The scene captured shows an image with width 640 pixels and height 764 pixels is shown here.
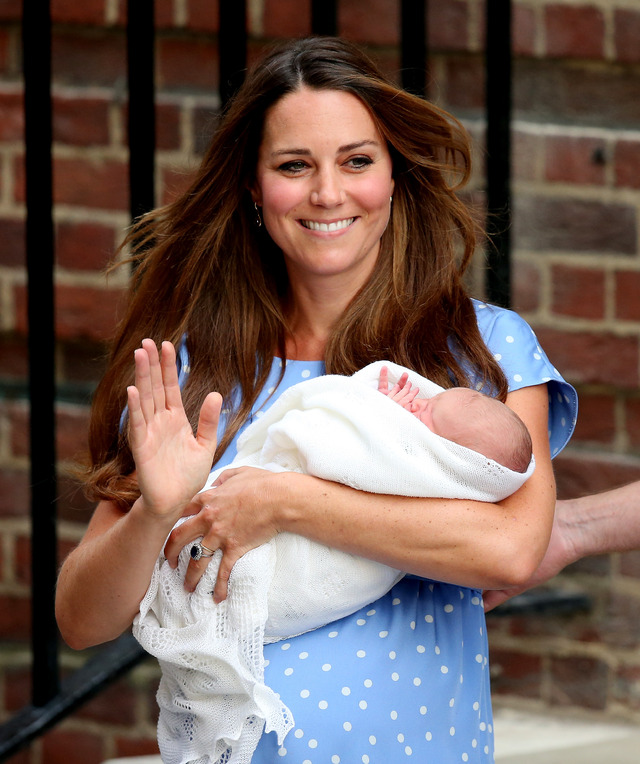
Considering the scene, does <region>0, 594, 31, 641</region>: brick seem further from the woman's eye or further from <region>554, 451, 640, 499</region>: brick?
the woman's eye

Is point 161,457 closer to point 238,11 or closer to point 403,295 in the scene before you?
point 403,295

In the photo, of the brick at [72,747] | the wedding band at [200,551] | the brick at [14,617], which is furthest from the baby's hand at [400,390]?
the brick at [72,747]

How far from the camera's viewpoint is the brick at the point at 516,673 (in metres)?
2.80

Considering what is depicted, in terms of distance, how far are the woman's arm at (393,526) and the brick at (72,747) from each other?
1435 mm

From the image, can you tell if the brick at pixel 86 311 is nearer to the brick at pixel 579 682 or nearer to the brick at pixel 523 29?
the brick at pixel 523 29

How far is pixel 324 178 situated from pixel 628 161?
976 millimetres

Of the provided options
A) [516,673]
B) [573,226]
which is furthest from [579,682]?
[573,226]

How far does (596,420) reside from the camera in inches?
105

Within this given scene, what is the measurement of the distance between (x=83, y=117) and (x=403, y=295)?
112 cm

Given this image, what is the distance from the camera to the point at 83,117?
109 inches

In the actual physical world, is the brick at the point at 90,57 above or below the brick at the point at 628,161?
above

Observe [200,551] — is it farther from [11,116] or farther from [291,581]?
[11,116]

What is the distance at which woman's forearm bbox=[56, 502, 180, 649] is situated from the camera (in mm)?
1694

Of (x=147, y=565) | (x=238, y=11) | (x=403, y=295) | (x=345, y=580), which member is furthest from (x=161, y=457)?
(x=238, y=11)
